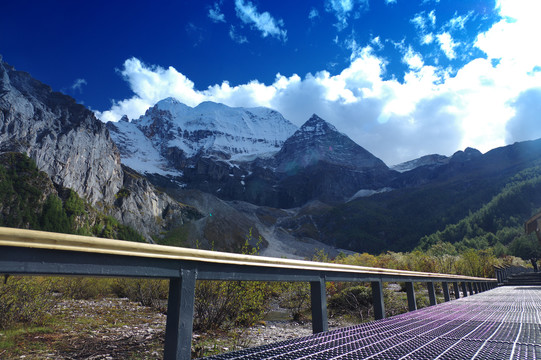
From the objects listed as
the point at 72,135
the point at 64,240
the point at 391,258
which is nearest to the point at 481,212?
the point at 391,258

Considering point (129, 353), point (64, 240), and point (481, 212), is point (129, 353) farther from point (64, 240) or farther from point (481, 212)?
point (481, 212)

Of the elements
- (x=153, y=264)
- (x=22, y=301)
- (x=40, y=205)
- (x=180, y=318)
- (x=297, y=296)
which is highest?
(x=40, y=205)

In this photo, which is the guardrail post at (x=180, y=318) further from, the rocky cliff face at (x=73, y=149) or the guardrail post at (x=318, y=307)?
the rocky cliff face at (x=73, y=149)

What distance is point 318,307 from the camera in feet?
7.72

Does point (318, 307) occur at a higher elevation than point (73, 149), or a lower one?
lower

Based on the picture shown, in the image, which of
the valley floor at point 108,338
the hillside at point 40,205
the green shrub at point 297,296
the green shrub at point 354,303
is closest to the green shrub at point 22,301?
the valley floor at point 108,338

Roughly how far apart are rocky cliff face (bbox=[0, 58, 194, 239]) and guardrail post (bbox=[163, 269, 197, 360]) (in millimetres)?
83574

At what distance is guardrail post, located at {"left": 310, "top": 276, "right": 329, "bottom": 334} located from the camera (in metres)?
2.31

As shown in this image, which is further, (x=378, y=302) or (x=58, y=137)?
(x=58, y=137)

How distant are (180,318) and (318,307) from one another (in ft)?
4.38

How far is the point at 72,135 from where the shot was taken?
79375 millimetres

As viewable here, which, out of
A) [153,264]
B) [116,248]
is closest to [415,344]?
[153,264]

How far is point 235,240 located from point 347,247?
4358 centimetres

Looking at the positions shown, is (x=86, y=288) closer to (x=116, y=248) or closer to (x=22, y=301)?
(x=22, y=301)
